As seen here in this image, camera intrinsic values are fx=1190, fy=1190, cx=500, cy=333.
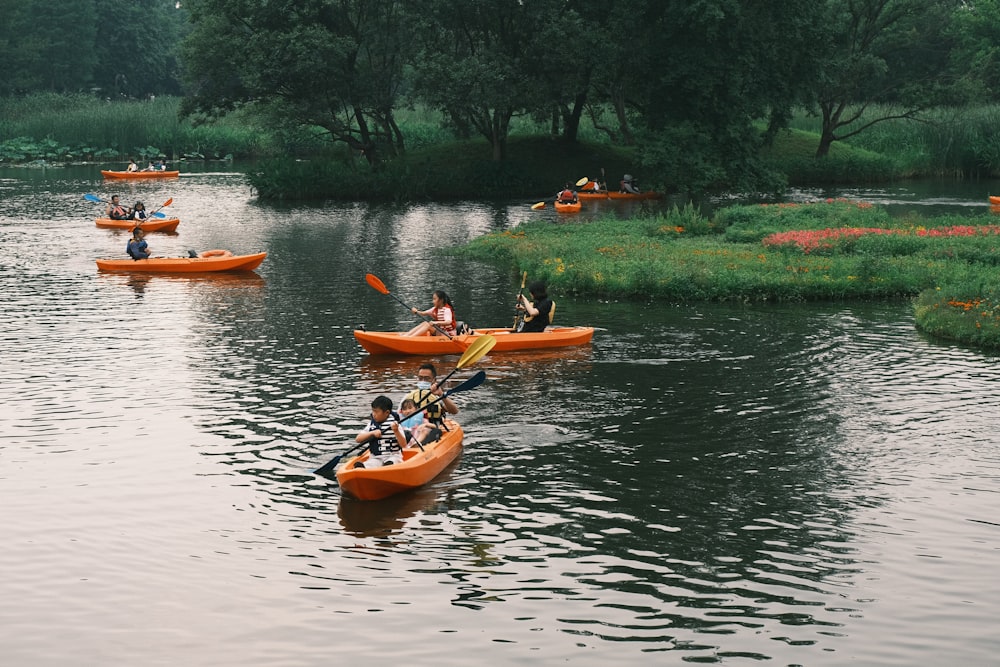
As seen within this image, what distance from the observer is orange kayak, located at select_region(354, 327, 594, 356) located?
2156 cm

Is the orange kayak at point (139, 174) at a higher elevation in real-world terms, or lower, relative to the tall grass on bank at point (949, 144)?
lower

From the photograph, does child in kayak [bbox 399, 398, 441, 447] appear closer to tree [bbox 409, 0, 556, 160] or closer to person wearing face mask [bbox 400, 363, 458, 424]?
person wearing face mask [bbox 400, 363, 458, 424]

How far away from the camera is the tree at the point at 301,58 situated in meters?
52.3

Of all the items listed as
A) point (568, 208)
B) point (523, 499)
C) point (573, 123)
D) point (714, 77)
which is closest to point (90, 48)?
point (573, 123)

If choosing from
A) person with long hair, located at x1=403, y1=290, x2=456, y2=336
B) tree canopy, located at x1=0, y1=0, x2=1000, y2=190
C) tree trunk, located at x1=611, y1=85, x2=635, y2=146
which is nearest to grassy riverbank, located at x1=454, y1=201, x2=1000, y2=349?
person with long hair, located at x1=403, y1=290, x2=456, y2=336

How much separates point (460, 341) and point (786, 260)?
11.2 m

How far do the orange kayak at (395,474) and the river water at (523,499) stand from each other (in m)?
0.20

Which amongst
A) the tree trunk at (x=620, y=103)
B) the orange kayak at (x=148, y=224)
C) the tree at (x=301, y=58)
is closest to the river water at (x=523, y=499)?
the orange kayak at (x=148, y=224)

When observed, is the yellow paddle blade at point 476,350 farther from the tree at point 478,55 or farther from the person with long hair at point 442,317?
the tree at point 478,55

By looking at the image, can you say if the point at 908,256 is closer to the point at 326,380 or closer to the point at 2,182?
the point at 326,380

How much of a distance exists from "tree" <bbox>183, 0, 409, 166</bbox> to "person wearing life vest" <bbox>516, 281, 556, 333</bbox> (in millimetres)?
32489

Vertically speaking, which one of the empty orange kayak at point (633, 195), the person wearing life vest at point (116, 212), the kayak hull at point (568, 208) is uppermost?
the empty orange kayak at point (633, 195)

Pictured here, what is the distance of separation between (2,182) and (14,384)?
4582 cm

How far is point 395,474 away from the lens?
14.0 meters
